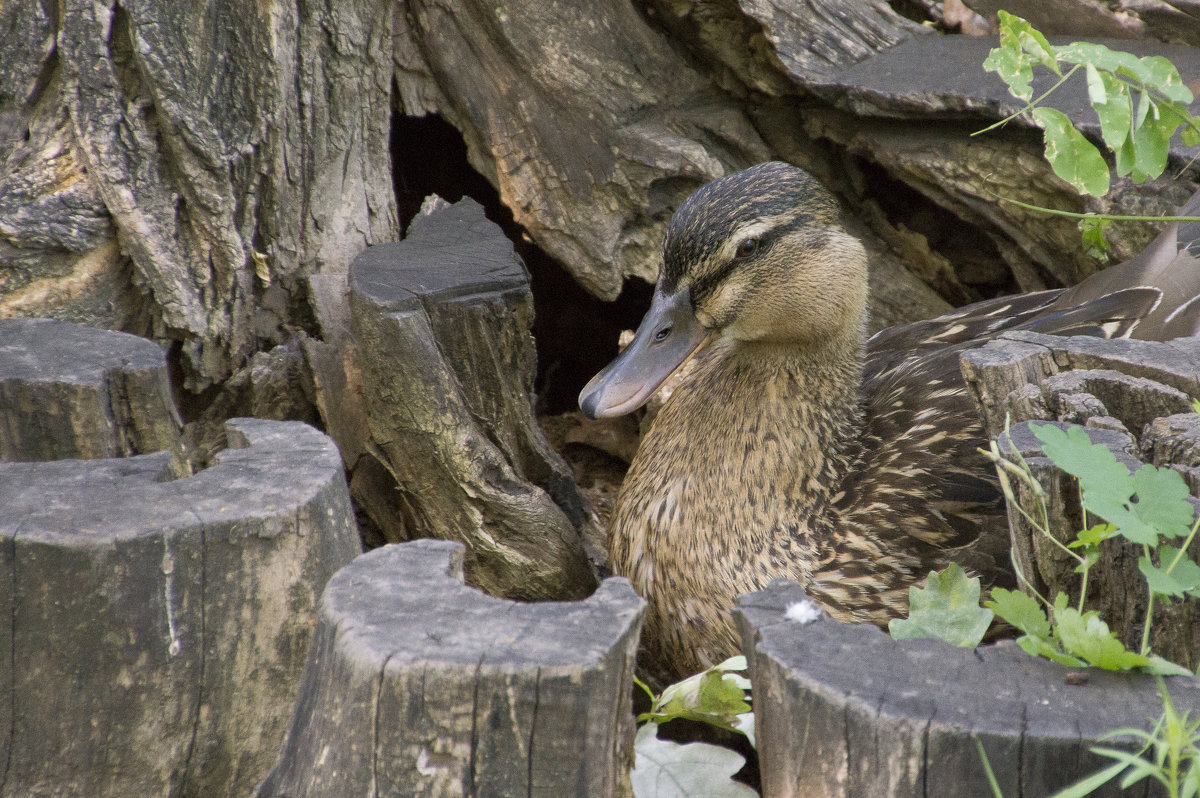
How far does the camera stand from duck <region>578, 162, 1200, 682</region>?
8.67 feet

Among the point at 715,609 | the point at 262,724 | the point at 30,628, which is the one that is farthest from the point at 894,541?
the point at 30,628

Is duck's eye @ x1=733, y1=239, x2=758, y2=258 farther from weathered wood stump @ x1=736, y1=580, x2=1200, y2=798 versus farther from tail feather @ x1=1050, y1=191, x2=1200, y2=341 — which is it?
weathered wood stump @ x1=736, y1=580, x2=1200, y2=798

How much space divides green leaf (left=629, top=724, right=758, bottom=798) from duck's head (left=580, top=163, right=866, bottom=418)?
0.95 m

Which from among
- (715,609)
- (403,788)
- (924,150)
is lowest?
(715,609)

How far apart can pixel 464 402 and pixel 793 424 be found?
913 mm

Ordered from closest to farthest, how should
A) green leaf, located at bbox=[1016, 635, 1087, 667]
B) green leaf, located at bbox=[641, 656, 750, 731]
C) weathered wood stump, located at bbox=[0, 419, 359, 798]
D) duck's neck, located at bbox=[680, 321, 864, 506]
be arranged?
1. green leaf, located at bbox=[1016, 635, 1087, 667]
2. weathered wood stump, located at bbox=[0, 419, 359, 798]
3. green leaf, located at bbox=[641, 656, 750, 731]
4. duck's neck, located at bbox=[680, 321, 864, 506]

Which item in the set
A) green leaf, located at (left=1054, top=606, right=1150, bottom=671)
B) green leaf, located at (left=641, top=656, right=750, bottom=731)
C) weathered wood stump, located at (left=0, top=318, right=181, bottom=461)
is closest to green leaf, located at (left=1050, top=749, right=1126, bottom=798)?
green leaf, located at (left=1054, top=606, right=1150, bottom=671)

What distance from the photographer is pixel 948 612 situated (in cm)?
168

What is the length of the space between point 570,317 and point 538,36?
124 cm

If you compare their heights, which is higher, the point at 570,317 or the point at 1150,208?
the point at 1150,208

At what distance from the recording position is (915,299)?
415 cm

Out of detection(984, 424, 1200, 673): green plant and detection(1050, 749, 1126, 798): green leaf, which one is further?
detection(984, 424, 1200, 673): green plant

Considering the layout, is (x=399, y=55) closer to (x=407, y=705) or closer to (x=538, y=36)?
(x=538, y=36)

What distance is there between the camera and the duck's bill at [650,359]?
2.59 m
